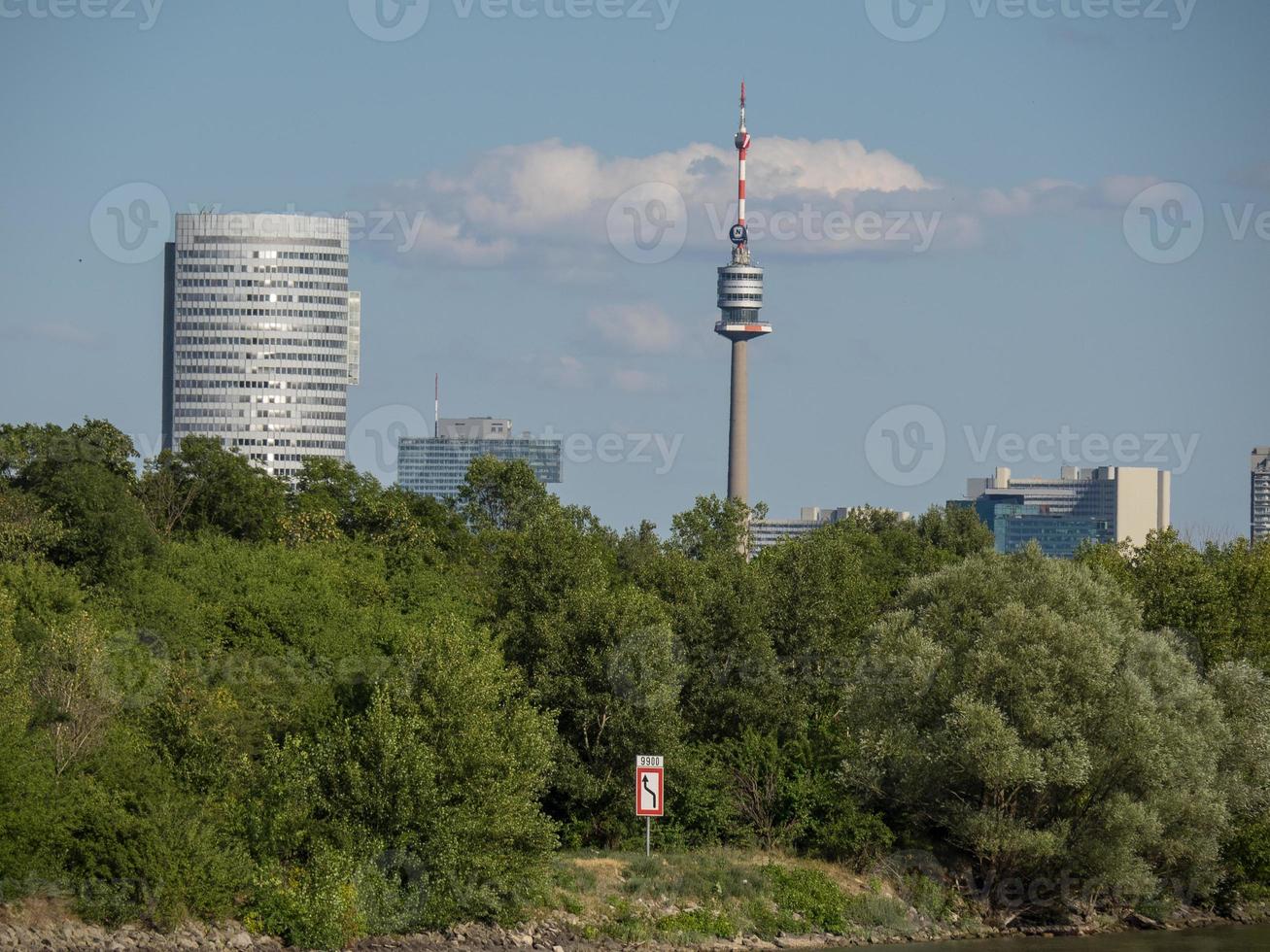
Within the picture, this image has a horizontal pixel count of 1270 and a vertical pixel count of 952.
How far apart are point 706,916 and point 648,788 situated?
13.5 feet

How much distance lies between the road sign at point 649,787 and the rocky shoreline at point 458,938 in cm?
440

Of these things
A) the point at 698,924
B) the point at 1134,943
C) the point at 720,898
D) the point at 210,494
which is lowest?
the point at 1134,943

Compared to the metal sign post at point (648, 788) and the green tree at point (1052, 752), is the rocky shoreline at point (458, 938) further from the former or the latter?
the metal sign post at point (648, 788)

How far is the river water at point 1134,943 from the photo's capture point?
48438 millimetres

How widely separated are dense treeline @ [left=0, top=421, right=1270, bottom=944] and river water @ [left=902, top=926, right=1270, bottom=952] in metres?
1.43

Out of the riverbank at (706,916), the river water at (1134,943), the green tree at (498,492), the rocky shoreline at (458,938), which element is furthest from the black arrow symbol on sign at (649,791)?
the green tree at (498,492)

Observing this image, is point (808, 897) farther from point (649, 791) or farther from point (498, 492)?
point (498, 492)

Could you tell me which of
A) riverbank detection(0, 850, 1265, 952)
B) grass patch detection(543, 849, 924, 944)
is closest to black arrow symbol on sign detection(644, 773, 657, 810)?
grass patch detection(543, 849, 924, 944)

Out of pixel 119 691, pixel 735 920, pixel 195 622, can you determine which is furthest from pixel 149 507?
pixel 735 920

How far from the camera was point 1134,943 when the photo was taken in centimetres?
4966

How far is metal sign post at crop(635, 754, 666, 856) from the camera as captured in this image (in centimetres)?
4984

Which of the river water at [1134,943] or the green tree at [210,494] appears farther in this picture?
the green tree at [210,494]

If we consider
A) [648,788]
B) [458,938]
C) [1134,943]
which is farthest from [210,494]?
[1134,943]

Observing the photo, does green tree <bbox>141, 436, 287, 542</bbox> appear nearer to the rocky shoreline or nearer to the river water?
the rocky shoreline
